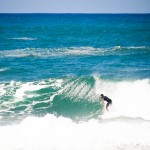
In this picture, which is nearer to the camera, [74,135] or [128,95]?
[74,135]

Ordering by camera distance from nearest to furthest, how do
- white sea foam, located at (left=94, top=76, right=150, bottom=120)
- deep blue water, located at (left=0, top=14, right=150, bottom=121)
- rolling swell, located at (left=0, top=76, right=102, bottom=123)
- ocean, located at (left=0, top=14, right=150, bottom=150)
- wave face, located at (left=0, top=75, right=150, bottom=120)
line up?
1. ocean, located at (left=0, top=14, right=150, bottom=150)
2. white sea foam, located at (left=94, top=76, right=150, bottom=120)
3. wave face, located at (left=0, top=75, right=150, bottom=120)
4. rolling swell, located at (left=0, top=76, right=102, bottom=123)
5. deep blue water, located at (left=0, top=14, right=150, bottom=121)

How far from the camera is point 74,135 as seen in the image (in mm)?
12008

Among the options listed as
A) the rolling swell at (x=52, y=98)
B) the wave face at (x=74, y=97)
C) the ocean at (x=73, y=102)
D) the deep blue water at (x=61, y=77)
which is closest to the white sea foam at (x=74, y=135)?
the ocean at (x=73, y=102)

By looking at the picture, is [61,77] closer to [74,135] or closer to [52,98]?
[52,98]

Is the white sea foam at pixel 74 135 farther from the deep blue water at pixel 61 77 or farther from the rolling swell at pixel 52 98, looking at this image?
the deep blue water at pixel 61 77

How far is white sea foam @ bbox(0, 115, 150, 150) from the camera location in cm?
1098

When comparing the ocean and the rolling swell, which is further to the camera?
the rolling swell

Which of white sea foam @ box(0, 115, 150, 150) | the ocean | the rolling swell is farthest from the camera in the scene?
the rolling swell

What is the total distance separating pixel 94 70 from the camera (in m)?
23.9

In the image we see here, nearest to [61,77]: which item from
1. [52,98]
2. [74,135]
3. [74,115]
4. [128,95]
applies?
[52,98]

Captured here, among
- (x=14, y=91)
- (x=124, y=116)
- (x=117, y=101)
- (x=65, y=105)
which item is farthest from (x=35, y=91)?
(x=124, y=116)

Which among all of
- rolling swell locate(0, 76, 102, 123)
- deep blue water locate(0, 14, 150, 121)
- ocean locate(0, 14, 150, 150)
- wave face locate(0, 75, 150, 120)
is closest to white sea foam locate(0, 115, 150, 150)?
ocean locate(0, 14, 150, 150)

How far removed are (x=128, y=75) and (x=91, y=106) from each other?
6537 millimetres

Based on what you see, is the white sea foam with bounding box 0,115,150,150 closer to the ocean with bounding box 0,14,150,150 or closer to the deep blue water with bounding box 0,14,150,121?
the ocean with bounding box 0,14,150,150
